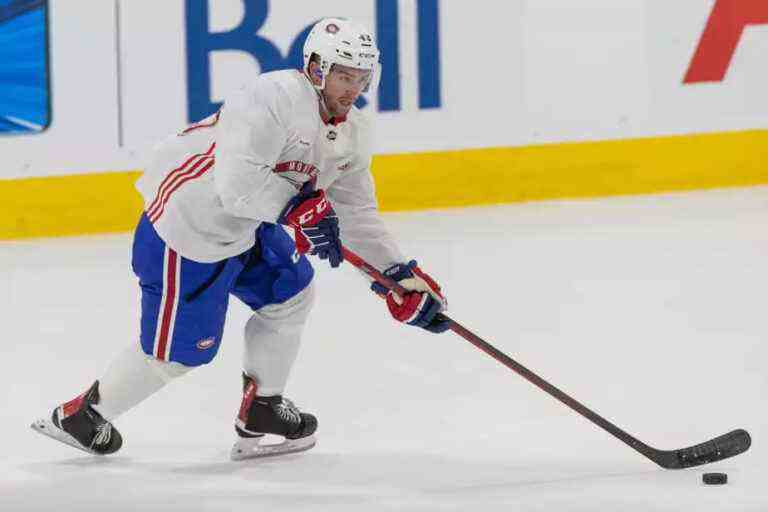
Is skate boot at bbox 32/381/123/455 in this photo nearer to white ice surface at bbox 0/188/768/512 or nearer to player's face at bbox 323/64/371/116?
white ice surface at bbox 0/188/768/512

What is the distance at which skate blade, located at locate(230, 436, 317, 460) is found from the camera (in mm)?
3549

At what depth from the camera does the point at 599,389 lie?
3.95 metres

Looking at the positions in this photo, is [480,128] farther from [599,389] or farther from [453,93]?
[599,389]

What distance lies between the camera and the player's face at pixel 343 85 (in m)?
3.15

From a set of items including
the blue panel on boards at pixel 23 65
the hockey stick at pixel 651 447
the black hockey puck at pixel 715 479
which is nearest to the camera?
the black hockey puck at pixel 715 479

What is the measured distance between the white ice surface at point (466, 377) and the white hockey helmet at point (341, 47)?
0.83 m

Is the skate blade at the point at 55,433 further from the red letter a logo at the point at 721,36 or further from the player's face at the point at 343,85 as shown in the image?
the red letter a logo at the point at 721,36

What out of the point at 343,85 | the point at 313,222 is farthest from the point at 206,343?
the point at 343,85

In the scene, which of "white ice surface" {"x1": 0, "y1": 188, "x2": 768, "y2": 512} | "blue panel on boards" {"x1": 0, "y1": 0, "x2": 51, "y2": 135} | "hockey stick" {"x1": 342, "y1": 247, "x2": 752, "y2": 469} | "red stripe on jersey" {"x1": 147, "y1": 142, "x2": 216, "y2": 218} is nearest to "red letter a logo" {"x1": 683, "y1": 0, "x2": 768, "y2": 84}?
"white ice surface" {"x1": 0, "y1": 188, "x2": 768, "y2": 512}

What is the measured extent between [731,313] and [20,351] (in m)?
1.91

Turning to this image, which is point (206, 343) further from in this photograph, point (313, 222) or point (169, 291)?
point (313, 222)

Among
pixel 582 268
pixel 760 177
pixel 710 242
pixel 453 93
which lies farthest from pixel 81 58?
pixel 760 177

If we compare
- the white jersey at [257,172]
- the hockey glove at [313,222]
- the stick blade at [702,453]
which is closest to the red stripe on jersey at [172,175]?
the white jersey at [257,172]

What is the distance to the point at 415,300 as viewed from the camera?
3.33 meters
